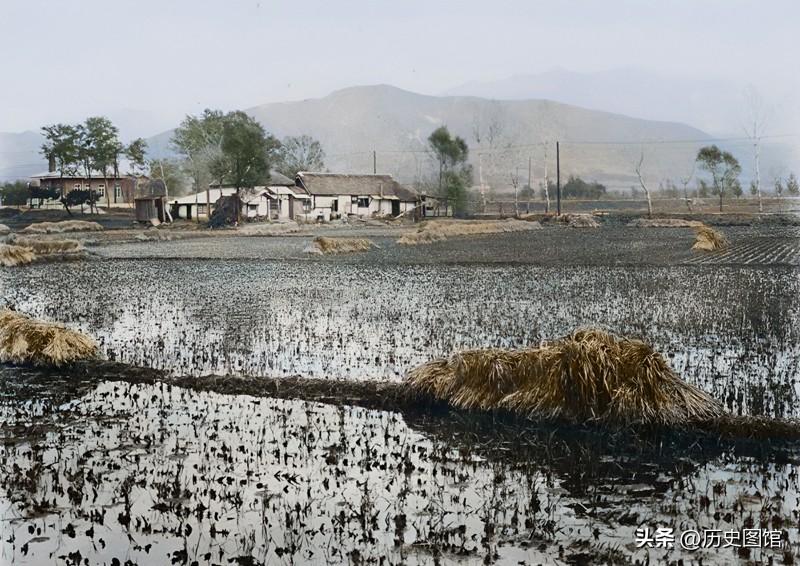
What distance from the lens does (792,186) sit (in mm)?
11961

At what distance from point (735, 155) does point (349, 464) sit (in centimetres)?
1142

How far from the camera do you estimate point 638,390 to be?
187 inches

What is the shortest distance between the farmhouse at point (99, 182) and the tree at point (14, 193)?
0.15 meters

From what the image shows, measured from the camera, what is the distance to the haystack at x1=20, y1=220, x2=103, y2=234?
39.2ft

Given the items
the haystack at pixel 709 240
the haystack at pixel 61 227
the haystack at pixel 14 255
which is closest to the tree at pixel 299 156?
the haystack at pixel 61 227

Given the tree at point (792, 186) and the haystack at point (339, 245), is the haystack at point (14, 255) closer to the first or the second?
the haystack at point (339, 245)

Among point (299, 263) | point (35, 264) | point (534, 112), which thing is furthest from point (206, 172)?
point (534, 112)

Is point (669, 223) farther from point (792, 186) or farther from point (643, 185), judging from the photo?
point (792, 186)

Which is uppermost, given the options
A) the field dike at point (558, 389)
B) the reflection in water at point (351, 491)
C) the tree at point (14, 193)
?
the tree at point (14, 193)

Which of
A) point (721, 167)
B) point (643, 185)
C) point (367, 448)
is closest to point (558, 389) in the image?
point (367, 448)

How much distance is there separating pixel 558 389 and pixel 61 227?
10233 millimetres

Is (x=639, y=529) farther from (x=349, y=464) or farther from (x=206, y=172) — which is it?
(x=206, y=172)

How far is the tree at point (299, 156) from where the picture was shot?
458 inches

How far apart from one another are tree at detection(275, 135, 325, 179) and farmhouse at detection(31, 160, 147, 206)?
223cm
